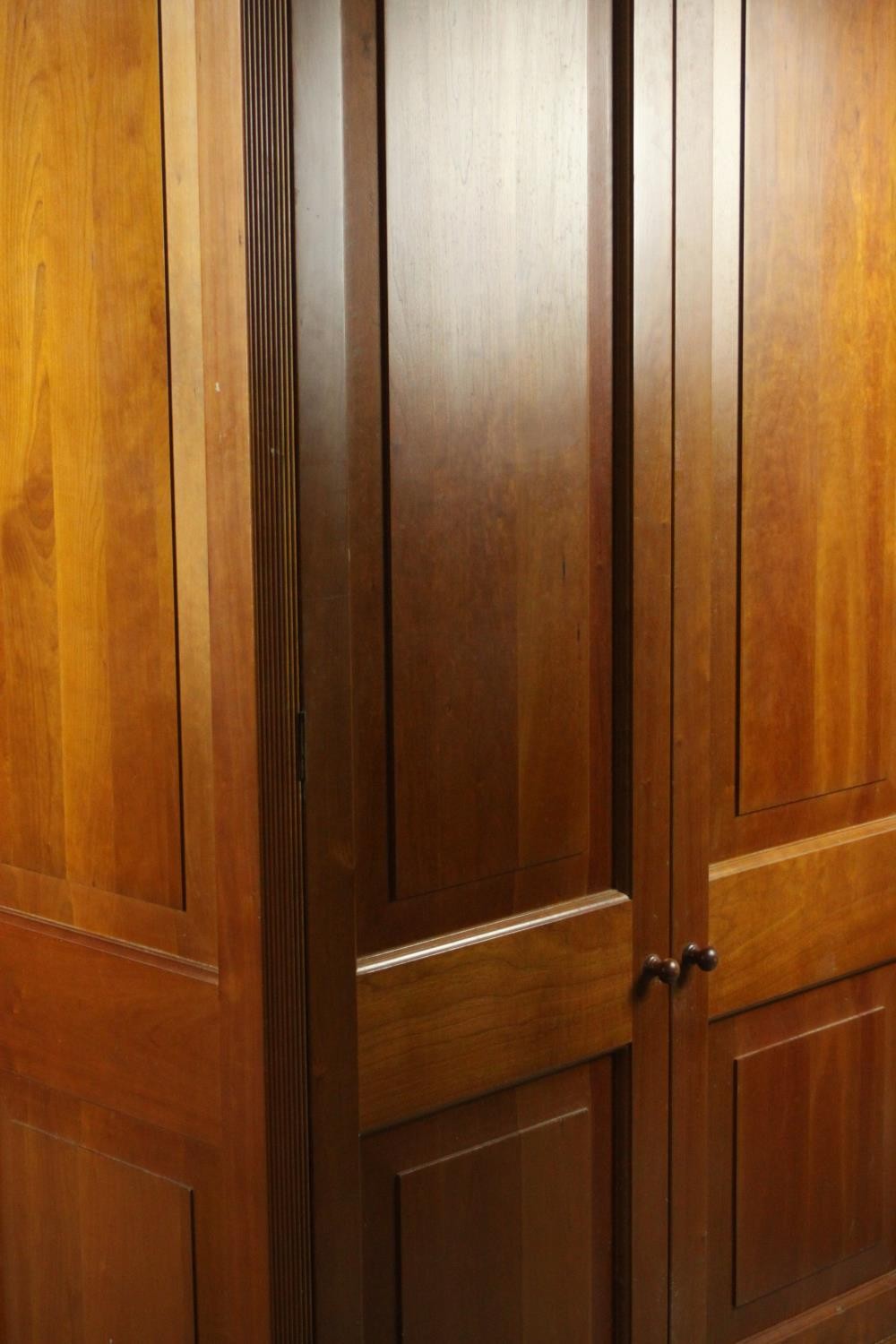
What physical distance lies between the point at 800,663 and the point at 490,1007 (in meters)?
0.61

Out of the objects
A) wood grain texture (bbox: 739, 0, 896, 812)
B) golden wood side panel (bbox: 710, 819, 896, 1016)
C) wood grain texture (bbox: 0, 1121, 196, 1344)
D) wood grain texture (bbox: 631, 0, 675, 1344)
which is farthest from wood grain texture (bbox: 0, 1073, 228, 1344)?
wood grain texture (bbox: 739, 0, 896, 812)

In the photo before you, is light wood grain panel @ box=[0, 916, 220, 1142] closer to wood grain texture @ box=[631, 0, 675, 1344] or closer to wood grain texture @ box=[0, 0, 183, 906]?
wood grain texture @ box=[0, 0, 183, 906]

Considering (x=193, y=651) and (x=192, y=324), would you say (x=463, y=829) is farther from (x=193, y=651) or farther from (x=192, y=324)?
(x=192, y=324)

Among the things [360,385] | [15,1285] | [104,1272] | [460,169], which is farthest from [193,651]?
[15,1285]

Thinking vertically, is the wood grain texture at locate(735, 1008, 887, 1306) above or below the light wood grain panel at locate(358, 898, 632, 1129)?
below

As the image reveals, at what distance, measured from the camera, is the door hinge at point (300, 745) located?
1.28 meters

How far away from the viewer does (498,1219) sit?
1513 millimetres

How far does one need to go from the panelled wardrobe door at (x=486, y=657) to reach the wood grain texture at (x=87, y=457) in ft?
0.59

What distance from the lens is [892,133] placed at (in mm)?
1774

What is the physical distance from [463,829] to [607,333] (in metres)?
0.57

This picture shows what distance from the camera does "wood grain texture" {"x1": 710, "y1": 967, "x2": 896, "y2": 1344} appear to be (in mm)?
1764

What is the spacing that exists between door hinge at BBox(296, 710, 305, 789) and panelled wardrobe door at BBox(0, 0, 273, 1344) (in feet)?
0.15

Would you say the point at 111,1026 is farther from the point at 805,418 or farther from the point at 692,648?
the point at 805,418

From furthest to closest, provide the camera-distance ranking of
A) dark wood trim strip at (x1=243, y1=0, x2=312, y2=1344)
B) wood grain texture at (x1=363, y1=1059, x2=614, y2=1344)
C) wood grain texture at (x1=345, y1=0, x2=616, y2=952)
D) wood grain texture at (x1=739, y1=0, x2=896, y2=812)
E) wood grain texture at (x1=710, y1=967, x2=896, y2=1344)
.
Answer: wood grain texture at (x1=710, y1=967, x2=896, y2=1344) < wood grain texture at (x1=739, y1=0, x2=896, y2=812) < wood grain texture at (x1=363, y1=1059, x2=614, y2=1344) < wood grain texture at (x1=345, y1=0, x2=616, y2=952) < dark wood trim strip at (x1=243, y1=0, x2=312, y2=1344)
